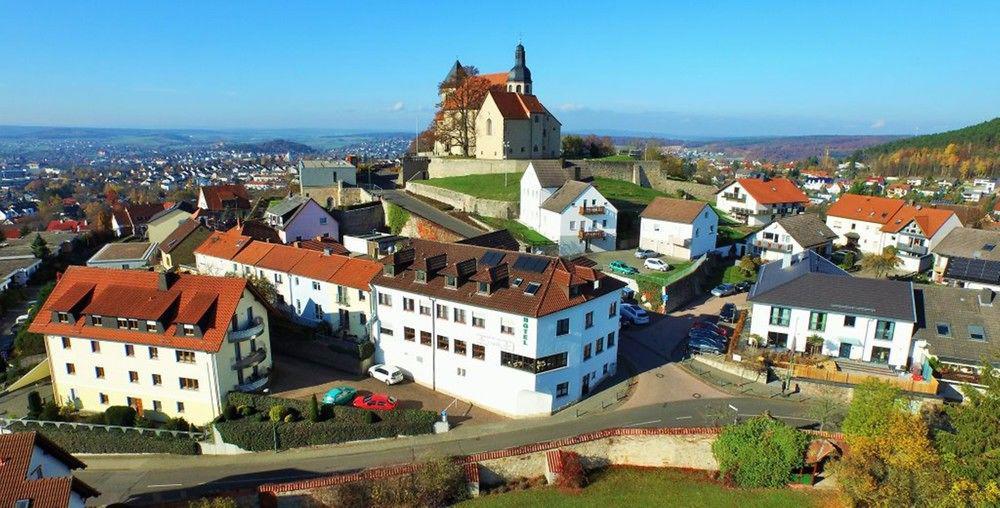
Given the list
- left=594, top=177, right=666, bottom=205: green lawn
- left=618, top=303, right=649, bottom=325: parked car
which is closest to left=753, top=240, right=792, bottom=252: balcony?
left=594, top=177, right=666, bottom=205: green lawn

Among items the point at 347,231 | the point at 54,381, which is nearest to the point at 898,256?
the point at 347,231

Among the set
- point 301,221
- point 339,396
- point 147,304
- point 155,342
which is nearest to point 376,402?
point 339,396

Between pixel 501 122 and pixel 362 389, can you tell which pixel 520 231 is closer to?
pixel 501 122

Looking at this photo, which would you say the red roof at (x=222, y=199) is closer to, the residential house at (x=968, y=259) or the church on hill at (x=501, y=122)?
the church on hill at (x=501, y=122)

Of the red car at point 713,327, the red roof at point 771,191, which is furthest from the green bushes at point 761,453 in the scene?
the red roof at point 771,191

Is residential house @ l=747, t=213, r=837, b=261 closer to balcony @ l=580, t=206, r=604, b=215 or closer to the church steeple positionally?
balcony @ l=580, t=206, r=604, b=215
